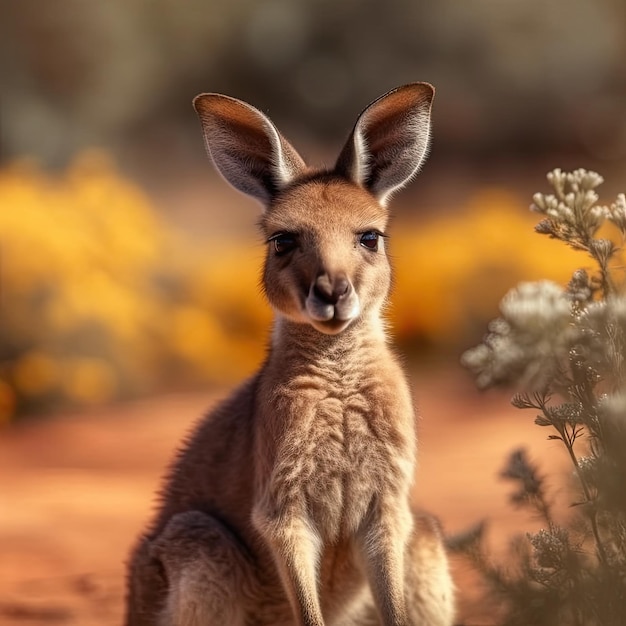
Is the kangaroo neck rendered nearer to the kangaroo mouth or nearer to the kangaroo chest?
the kangaroo chest

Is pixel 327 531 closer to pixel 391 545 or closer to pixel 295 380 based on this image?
pixel 391 545

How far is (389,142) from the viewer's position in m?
4.72

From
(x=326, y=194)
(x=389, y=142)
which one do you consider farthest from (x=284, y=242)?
(x=389, y=142)

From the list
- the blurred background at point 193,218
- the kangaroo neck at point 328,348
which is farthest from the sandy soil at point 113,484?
the kangaroo neck at point 328,348

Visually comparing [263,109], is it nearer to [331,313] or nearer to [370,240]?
[370,240]

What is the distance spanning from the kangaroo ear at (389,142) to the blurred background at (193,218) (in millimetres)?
962

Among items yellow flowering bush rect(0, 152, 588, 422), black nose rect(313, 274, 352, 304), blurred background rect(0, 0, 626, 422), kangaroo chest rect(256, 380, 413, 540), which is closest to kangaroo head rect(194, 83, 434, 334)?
black nose rect(313, 274, 352, 304)

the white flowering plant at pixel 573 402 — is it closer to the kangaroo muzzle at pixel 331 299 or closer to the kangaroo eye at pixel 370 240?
the kangaroo muzzle at pixel 331 299

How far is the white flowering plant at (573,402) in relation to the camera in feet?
11.5

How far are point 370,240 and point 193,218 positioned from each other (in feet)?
33.9

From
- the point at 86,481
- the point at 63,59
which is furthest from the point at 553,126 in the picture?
the point at 86,481

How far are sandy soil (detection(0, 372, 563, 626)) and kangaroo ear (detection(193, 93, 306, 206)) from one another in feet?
6.49

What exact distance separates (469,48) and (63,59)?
18.0ft

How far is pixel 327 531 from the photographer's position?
4355mm
